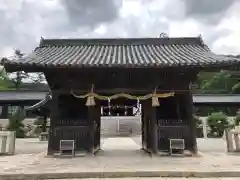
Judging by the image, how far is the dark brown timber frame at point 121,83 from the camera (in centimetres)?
984

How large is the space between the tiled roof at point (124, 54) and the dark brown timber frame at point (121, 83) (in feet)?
0.11

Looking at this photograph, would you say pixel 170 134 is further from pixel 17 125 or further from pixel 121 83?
pixel 17 125

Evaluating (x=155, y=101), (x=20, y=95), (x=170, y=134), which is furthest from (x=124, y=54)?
(x=20, y=95)

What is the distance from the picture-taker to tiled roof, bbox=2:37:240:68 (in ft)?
32.1

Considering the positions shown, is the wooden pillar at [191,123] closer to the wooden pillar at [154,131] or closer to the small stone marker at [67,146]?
the wooden pillar at [154,131]

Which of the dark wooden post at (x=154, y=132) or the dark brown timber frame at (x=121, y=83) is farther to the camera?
the dark wooden post at (x=154, y=132)

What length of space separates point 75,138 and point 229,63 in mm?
6285

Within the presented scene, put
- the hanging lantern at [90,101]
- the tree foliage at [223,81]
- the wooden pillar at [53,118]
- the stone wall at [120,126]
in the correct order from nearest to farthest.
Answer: the hanging lantern at [90,101]
the wooden pillar at [53,118]
the stone wall at [120,126]
the tree foliage at [223,81]

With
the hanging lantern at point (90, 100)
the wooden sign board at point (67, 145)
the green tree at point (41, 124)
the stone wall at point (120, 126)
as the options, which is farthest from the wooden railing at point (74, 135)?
the stone wall at point (120, 126)

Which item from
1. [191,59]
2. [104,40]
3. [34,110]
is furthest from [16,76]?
[191,59]

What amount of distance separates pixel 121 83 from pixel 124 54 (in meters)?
1.59

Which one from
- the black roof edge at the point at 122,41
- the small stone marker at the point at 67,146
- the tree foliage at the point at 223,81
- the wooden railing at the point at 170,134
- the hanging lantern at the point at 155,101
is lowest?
the small stone marker at the point at 67,146

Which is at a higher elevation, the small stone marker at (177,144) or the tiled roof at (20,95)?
the tiled roof at (20,95)

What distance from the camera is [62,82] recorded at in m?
10.8
